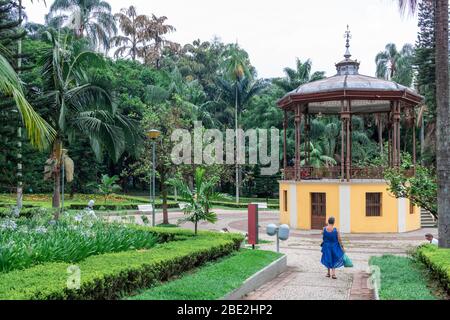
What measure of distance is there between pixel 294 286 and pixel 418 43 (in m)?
29.0

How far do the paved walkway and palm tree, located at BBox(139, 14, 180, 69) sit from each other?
116 ft

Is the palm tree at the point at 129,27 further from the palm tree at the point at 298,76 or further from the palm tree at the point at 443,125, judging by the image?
the palm tree at the point at 443,125

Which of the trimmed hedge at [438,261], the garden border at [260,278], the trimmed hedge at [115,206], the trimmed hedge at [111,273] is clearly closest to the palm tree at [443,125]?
the trimmed hedge at [438,261]

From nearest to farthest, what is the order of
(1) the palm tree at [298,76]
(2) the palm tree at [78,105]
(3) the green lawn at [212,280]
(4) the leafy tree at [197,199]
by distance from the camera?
(3) the green lawn at [212,280], (4) the leafy tree at [197,199], (2) the palm tree at [78,105], (1) the palm tree at [298,76]

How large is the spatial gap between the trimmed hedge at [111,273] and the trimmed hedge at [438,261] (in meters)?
4.01

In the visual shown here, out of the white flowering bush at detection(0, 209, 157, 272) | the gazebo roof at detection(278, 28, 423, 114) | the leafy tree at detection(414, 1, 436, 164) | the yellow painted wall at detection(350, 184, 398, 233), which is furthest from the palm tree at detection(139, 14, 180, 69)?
the white flowering bush at detection(0, 209, 157, 272)

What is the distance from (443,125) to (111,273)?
722 centimetres

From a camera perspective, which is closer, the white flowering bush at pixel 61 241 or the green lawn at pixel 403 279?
the green lawn at pixel 403 279

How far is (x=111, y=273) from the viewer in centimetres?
698

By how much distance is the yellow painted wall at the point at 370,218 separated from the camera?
68.6 ft

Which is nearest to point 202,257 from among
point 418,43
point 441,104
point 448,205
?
point 448,205

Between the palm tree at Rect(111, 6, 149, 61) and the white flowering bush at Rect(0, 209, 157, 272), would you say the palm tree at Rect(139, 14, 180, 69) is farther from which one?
the white flowering bush at Rect(0, 209, 157, 272)

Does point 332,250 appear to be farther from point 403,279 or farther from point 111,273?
point 111,273
